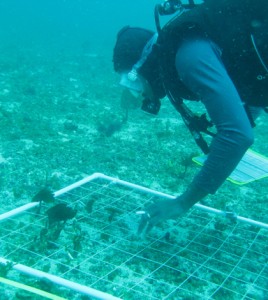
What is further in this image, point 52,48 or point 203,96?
point 52,48

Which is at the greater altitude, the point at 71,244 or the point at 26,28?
the point at 26,28

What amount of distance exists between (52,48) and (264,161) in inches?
751

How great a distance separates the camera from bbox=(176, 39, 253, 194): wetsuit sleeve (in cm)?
252

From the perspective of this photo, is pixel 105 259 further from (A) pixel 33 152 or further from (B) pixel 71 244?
(A) pixel 33 152

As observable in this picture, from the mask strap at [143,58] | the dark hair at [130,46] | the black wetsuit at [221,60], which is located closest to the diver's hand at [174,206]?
the black wetsuit at [221,60]

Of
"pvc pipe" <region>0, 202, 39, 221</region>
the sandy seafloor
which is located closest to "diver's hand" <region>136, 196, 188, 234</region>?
"pvc pipe" <region>0, 202, 39, 221</region>

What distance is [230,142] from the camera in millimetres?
2564

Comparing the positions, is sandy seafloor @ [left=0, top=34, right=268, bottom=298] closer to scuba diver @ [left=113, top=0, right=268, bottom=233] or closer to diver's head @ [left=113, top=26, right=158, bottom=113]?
diver's head @ [left=113, top=26, right=158, bottom=113]

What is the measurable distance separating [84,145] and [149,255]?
417 centimetres

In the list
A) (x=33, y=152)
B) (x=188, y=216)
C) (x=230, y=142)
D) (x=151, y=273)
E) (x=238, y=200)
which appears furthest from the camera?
(x=33, y=152)

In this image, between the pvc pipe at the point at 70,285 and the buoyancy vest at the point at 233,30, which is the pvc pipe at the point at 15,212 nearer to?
the pvc pipe at the point at 70,285

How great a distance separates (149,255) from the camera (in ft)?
13.7

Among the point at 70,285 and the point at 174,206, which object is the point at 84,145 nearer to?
the point at 174,206

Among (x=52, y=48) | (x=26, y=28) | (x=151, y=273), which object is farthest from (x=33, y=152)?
(x=26, y=28)
